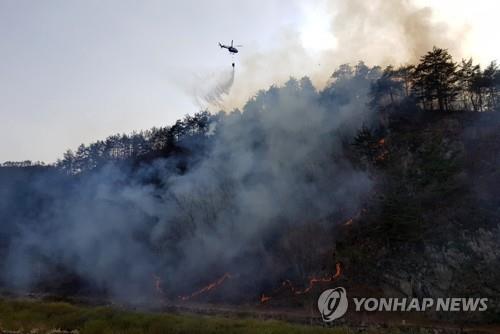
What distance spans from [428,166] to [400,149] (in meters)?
8.61

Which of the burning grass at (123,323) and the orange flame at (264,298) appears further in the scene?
the orange flame at (264,298)

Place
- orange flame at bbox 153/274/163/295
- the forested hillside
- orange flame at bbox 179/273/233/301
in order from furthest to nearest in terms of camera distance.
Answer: orange flame at bbox 153/274/163/295, orange flame at bbox 179/273/233/301, the forested hillside

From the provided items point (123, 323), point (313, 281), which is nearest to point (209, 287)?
point (313, 281)

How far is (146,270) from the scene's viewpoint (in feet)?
Result: 137

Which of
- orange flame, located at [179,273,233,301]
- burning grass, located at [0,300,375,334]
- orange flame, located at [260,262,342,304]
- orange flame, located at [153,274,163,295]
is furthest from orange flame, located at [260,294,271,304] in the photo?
orange flame, located at [153,274,163,295]

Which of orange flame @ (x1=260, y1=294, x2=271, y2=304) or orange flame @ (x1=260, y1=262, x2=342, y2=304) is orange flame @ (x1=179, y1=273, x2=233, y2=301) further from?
orange flame @ (x1=260, y1=262, x2=342, y2=304)

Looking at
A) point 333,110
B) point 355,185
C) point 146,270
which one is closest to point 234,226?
point 146,270

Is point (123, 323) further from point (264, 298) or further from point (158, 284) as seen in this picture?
point (158, 284)

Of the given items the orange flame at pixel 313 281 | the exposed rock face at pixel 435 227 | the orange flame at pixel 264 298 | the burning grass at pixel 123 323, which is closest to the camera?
the burning grass at pixel 123 323

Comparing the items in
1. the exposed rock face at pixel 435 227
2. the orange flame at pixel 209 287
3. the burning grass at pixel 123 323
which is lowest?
the burning grass at pixel 123 323

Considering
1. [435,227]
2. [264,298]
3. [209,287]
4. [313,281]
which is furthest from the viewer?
[209,287]

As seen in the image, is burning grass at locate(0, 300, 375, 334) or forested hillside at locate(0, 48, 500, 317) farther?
forested hillside at locate(0, 48, 500, 317)

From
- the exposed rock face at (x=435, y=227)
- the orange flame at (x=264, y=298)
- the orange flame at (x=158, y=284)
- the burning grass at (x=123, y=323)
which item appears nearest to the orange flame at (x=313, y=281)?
the orange flame at (x=264, y=298)

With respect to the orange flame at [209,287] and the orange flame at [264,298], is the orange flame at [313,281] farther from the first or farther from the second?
the orange flame at [209,287]
